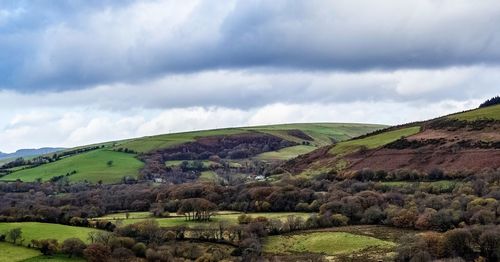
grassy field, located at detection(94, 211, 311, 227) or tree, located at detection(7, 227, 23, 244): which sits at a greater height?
tree, located at detection(7, 227, 23, 244)

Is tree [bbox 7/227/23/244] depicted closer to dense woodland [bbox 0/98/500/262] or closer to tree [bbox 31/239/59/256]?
dense woodland [bbox 0/98/500/262]

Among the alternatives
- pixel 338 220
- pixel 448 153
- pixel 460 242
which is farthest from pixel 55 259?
pixel 448 153

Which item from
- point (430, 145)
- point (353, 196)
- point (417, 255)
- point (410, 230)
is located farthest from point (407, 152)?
point (417, 255)

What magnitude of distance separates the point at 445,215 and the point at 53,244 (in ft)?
250

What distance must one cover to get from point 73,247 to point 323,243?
152ft

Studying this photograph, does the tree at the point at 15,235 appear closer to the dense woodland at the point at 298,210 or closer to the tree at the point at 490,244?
the dense woodland at the point at 298,210

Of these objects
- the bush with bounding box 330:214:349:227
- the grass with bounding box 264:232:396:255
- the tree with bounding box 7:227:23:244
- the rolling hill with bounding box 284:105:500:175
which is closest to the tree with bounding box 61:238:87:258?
the tree with bounding box 7:227:23:244

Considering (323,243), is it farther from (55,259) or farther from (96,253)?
(55,259)

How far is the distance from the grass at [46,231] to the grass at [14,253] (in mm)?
3374

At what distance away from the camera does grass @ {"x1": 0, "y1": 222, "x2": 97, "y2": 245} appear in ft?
366

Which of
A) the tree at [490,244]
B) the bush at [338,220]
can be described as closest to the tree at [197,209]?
the bush at [338,220]

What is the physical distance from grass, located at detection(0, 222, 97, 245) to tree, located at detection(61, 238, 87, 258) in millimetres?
5727

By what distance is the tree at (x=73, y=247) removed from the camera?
102625mm

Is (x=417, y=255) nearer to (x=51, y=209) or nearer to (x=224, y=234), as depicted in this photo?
(x=224, y=234)
